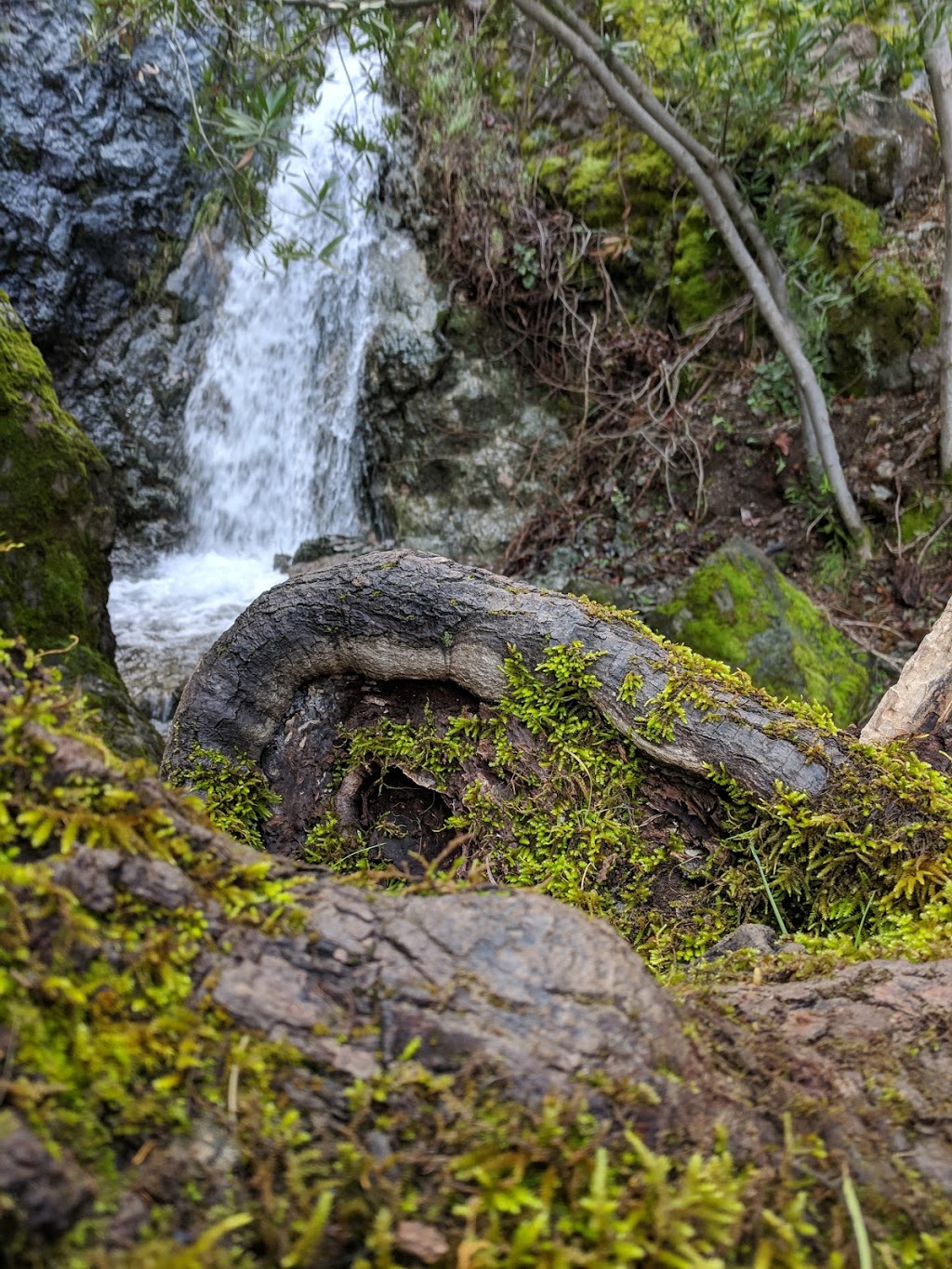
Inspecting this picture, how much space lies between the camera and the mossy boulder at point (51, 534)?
4352mm

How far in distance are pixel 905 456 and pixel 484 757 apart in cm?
550

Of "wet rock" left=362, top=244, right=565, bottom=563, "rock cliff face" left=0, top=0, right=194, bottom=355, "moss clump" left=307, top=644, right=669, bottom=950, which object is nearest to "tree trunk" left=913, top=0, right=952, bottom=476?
"wet rock" left=362, top=244, right=565, bottom=563

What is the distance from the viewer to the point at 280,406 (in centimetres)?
938

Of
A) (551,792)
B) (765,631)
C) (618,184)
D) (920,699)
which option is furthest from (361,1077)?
(618,184)

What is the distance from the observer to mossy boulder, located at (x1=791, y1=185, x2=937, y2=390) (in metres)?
6.52

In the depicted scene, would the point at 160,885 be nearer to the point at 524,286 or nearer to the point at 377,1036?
the point at 377,1036

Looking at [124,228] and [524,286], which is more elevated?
[124,228]

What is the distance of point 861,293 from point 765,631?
3391mm

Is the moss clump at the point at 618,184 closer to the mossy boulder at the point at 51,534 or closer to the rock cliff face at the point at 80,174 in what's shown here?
the rock cliff face at the point at 80,174

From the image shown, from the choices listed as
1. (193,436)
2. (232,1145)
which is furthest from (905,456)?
(193,436)

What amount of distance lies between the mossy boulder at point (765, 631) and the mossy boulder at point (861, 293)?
7.71ft

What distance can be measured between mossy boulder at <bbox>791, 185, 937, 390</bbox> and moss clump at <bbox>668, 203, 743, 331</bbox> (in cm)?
73

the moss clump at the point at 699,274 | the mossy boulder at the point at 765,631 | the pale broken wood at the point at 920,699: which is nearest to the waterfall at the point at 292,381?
the moss clump at the point at 699,274

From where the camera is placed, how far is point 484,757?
2.70 metres
